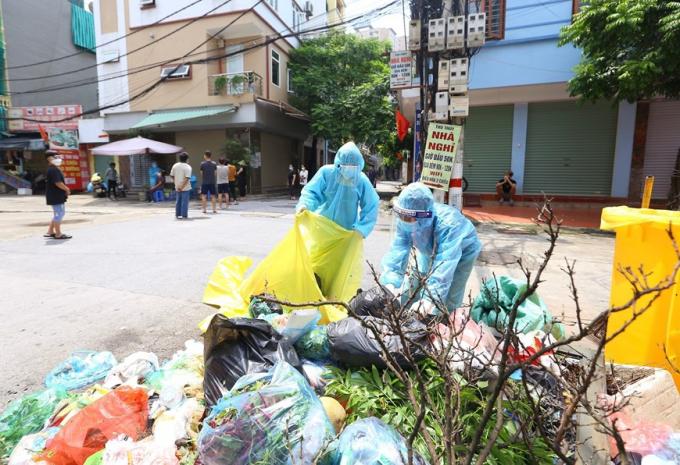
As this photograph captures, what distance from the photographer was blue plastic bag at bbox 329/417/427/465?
55.3 inches

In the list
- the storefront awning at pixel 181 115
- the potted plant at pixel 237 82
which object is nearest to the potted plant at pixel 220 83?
the potted plant at pixel 237 82

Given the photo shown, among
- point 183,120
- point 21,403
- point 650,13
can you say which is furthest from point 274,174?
Result: point 21,403

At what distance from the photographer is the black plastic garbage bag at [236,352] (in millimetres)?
1969

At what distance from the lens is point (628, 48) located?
793 cm

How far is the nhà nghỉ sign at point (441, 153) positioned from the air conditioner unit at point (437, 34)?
928 mm

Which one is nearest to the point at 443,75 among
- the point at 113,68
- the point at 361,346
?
the point at 361,346

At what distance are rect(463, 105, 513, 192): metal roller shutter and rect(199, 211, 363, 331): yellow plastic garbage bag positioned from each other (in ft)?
32.7

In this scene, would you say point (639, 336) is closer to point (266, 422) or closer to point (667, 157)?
point (266, 422)

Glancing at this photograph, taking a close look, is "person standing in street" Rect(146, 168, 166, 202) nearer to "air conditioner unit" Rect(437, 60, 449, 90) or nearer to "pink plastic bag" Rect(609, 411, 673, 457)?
"air conditioner unit" Rect(437, 60, 449, 90)

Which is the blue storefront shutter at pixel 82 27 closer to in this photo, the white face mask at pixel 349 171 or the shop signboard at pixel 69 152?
the shop signboard at pixel 69 152

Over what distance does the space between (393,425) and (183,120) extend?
52.2ft

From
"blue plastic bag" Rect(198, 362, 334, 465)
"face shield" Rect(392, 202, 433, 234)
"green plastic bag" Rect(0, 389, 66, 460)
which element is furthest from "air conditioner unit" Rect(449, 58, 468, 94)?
"green plastic bag" Rect(0, 389, 66, 460)

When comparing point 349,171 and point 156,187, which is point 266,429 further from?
point 156,187

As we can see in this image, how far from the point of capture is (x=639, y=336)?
2.25 m
